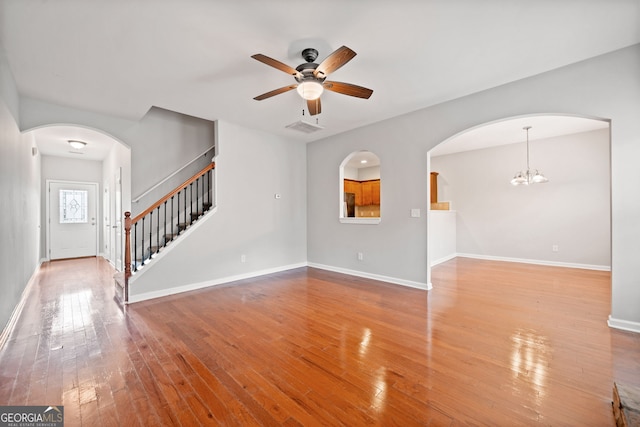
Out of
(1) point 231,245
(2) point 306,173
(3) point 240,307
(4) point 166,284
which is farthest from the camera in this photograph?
(2) point 306,173

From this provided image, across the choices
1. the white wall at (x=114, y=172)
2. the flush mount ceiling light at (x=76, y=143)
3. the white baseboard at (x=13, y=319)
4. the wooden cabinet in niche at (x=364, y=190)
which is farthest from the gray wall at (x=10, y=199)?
the wooden cabinet in niche at (x=364, y=190)

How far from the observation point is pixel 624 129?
108 inches

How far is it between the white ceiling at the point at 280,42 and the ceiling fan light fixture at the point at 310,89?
1.07 ft

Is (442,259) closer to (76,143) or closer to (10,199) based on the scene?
(10,199)

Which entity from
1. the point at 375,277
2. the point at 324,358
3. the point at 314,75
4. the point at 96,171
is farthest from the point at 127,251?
the point at 96,171

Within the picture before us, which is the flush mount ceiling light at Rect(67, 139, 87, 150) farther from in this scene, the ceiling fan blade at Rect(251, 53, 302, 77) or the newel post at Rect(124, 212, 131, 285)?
the ceiling fan blade at Rect(251, 53, 302, 77)

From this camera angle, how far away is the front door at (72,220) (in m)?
7.21

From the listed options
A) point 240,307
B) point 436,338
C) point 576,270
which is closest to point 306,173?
point 240,307

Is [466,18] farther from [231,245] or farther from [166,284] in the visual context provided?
[166,284]

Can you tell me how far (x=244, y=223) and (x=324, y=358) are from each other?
10.8 ft

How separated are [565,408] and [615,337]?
1.61m

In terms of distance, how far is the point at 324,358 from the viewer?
227 centimetres

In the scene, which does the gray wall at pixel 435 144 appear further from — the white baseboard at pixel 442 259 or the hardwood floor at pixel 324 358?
the white baseboard at pixel 442 259

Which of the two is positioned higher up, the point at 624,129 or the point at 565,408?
the point at 624,129
